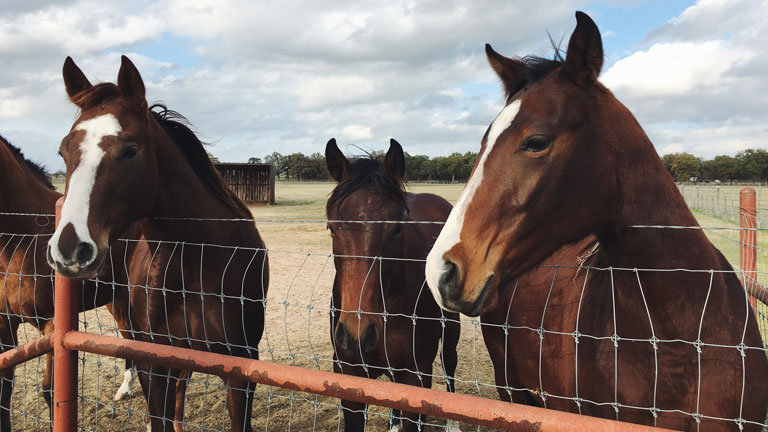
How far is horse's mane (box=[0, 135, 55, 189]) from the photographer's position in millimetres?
4215

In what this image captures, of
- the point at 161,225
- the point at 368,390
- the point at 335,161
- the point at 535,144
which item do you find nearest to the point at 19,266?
the point at 161,225

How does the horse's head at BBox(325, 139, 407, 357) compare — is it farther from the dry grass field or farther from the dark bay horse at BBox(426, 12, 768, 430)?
the dark bay horse at BBox(426, 12, 768, 430)

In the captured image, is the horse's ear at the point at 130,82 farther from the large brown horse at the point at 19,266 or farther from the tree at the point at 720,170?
the tree at the point at 720,170

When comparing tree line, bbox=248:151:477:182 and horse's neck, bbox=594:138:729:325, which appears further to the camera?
tree line, bbox=248:151:477:182

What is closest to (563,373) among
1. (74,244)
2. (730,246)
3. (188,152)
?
(74,244)

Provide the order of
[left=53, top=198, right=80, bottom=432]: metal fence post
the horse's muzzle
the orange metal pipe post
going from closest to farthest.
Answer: the orange metal pipe post
the horse's muzzle
[left=53, top=198, right=80, bottom=432]: metal fence post

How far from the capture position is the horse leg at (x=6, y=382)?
358 centimetres

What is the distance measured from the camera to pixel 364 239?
273 cm

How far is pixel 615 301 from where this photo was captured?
1977 mm

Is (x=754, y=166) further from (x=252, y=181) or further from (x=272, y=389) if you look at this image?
(x=272, y=389)

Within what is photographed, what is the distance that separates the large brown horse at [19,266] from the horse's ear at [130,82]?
5.03ft

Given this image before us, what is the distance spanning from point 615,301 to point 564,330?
0.35m

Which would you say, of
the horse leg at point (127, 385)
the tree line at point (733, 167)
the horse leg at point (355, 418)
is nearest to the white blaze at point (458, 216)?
the horse leg at point (355, 418)

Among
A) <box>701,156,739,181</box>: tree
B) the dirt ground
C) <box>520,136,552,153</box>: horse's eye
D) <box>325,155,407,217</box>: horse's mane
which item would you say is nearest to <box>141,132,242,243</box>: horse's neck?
the dirt ground
